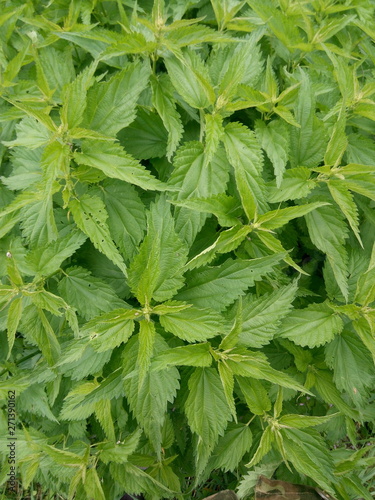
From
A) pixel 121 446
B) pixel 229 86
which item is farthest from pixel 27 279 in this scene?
pixel 229 86

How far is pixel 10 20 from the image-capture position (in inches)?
85.4

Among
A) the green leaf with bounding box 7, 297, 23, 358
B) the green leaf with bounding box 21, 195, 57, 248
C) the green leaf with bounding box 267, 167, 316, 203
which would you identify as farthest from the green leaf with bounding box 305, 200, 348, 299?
the green leaf with bounding box 7, 297, 23, 358

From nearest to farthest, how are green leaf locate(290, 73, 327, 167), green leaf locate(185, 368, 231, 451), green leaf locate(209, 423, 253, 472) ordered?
green leaf locate(185, 368, 231, 451), green leaf locate(290, 73, 327, 167), green leaf locate(209, 423, 253, 472)

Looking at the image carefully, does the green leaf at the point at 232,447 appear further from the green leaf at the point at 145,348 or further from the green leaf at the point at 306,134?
the green leaf at the point at 306,134

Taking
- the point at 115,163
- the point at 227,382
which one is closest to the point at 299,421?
the point at 227,382

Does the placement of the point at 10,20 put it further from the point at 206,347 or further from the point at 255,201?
the point at 206,347

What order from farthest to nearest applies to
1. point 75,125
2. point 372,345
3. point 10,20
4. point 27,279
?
1. point 10,20
2. point 27,279
3. point 372,345
4. point 75,125

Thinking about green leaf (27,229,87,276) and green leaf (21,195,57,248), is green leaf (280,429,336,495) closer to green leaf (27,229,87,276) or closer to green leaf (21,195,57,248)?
green leaf (27,229,87,276)

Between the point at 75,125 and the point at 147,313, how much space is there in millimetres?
698

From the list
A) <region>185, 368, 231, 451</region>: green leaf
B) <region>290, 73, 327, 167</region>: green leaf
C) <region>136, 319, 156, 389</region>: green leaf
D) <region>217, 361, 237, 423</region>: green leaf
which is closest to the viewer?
<region>136, 319, 156, 389</region>: green leaf

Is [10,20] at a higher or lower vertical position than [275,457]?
higher

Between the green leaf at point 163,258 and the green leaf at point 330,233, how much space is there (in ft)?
1.75

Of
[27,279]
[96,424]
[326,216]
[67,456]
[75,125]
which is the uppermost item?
[75,125]

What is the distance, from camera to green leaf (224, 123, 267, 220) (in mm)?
1581
